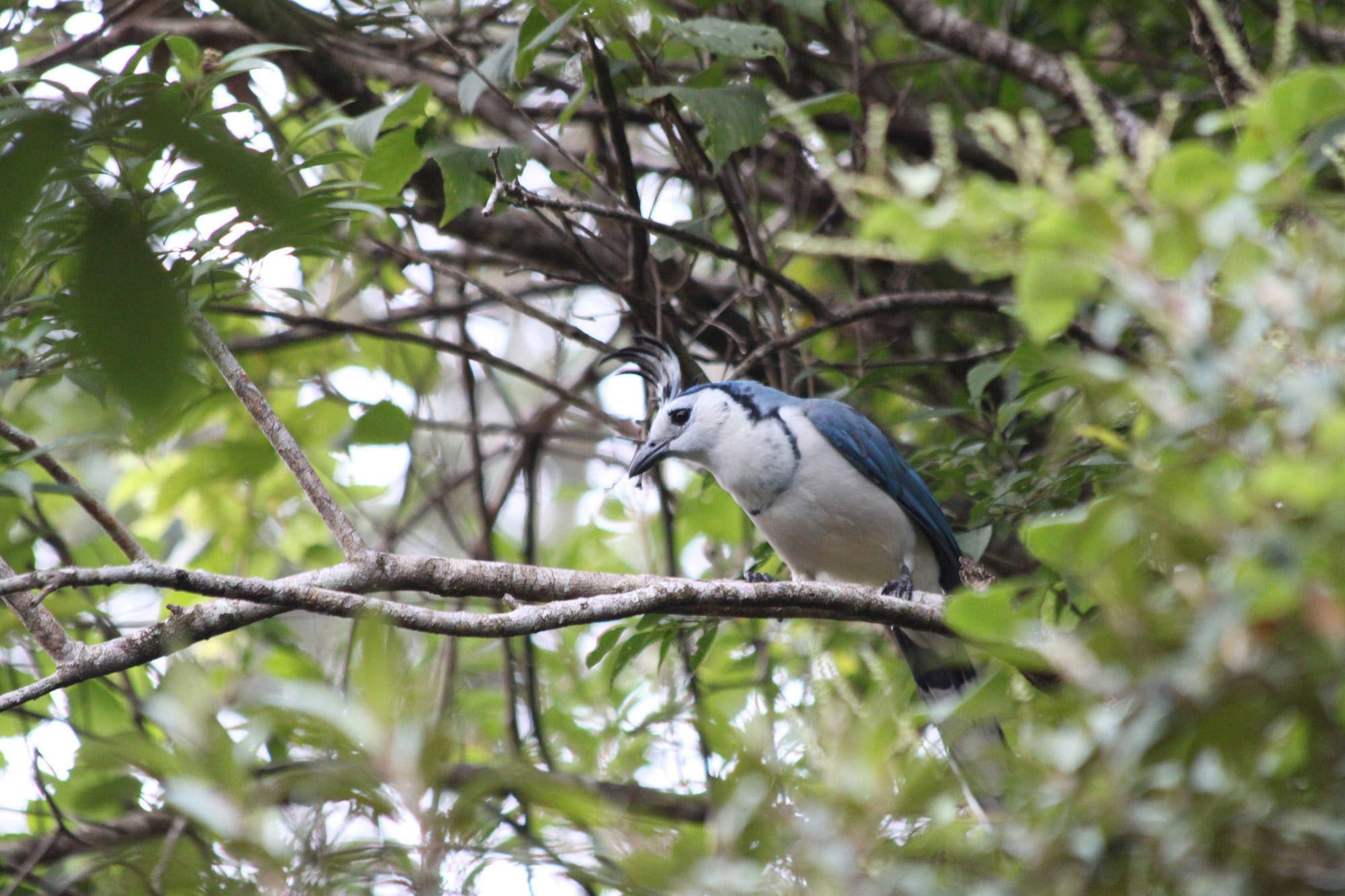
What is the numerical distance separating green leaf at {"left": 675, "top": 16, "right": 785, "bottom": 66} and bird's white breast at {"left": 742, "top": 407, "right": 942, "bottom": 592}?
1.32 m

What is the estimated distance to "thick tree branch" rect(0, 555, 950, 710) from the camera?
2.19 metres

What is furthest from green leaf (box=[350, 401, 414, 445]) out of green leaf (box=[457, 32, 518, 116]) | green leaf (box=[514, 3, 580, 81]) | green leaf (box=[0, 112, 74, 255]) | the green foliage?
green leaf (box=[0, 112, 74, 255])

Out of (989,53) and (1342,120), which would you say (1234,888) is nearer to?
(1342,120)

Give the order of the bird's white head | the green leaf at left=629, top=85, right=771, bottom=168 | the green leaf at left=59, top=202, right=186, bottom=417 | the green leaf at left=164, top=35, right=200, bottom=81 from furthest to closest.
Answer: the bird's white head
the green leaf at left=629, top=85, right=771, bottom=168
the green leaf at left=164, top=35, right=200, bottom=81
the green leaf at left=59, top=202, right=186, bottom=417

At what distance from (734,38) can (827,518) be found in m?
1.65

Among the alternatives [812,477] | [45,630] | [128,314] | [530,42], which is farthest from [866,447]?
[128,314]

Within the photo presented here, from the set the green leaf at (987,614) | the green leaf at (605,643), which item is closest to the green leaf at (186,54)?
the green leaf at (605,643)

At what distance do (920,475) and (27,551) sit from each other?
9.44 feet

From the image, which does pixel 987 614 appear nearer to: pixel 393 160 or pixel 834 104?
pixel 834 104

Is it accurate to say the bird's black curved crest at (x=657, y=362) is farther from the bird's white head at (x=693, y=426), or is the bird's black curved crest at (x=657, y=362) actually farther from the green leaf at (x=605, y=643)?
the green leaf at (x=605, y=643)

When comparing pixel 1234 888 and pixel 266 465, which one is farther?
pixel 266 465

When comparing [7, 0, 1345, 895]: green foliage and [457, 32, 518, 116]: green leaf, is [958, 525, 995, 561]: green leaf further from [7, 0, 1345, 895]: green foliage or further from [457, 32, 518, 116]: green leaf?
[457, 32, 518, 116]: green leaf

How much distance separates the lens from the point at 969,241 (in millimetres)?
1224

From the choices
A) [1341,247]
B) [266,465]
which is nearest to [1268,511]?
[1341,247]
